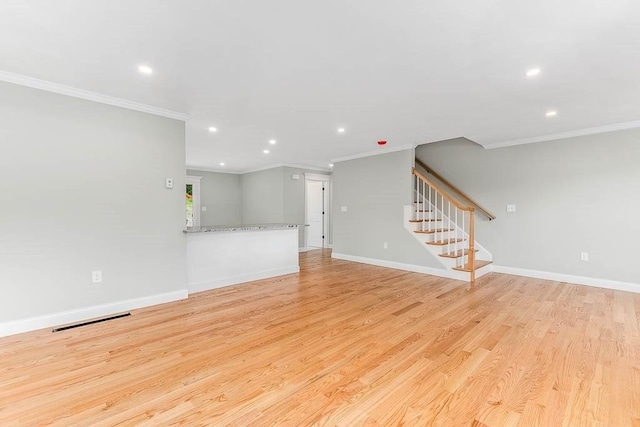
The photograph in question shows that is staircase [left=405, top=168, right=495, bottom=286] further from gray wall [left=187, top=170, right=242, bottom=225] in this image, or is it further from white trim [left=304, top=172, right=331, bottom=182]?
gray wall [left=187, top=170, right=242, bottom=225]

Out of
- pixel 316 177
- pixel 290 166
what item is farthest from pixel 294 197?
pixel 316 177

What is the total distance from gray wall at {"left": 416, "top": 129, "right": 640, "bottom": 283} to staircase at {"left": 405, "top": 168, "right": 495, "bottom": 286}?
317 mm

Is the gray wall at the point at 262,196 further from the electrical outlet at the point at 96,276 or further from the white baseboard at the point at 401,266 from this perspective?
the electrical outlet at the point at 96,276

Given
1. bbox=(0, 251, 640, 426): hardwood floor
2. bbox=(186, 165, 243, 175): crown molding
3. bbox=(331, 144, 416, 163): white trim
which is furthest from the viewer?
bbox=(186, 165, 243, 175): crown molding

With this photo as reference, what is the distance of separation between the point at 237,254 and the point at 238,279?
0.37m

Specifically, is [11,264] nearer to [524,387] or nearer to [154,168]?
[154,168]

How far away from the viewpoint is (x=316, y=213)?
838 cm

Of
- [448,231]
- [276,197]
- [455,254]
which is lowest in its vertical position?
[455,254]

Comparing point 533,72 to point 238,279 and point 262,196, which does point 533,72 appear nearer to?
point 238,279

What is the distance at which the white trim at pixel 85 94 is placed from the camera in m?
2.56

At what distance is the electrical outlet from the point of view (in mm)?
2982

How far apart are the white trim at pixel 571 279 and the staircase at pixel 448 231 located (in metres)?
0.32

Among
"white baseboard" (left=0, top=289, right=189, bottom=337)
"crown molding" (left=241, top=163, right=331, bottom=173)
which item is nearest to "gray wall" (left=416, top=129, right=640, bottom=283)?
"crown molding" (left=241, top=163, right=331, bottom=173)

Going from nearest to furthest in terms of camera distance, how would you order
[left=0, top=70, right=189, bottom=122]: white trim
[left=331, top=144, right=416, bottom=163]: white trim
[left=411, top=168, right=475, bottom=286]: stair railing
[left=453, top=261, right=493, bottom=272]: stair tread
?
1. [left=0, top=70, right=189, bottom=122]: white trim
2. [left=453, top=261, right=493, bottom=272]: stair tread
3. [left=411, top=168, right=475, bottom=286]: stair railing
4. [left=331, top=144, right=416, bottom=163]: white trim
